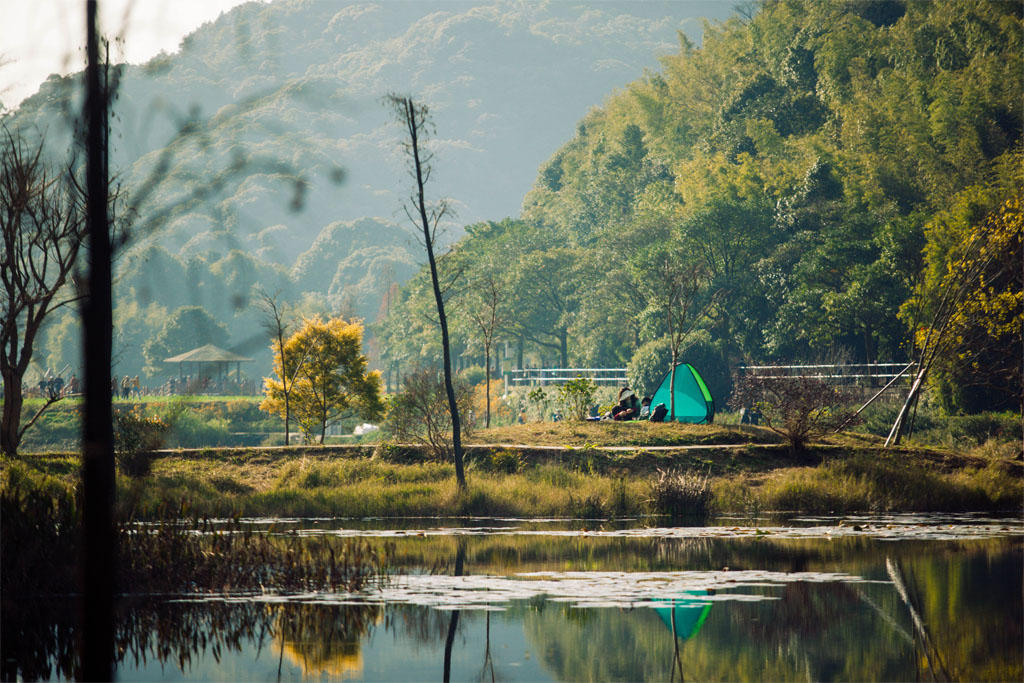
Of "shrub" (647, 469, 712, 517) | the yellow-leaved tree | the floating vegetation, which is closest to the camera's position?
the floating vegetation

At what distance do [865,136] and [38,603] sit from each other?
232 feet

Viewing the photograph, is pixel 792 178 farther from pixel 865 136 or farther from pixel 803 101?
pixel 803 101

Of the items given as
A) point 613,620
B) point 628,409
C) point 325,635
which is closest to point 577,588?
point 613,620

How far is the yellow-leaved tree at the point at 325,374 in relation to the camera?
49.6 m

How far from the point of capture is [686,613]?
15430mm

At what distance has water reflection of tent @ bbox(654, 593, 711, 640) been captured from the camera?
14.3 meters

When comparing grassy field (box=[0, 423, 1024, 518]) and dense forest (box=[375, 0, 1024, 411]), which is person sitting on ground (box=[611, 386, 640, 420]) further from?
dense forest (box=[375, 0, 1024, 411])

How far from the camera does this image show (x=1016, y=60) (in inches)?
2623

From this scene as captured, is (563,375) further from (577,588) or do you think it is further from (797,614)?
(797,614)

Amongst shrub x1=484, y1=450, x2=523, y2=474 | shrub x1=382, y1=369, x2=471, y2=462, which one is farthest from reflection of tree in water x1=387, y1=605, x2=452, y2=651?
shrub x1=382, y1=369, x2=471, y2=462

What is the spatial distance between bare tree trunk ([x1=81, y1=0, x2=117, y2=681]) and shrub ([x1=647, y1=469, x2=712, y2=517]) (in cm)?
1923

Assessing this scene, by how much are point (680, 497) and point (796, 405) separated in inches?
270

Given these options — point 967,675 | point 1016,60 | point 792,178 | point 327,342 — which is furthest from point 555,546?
point 792,178

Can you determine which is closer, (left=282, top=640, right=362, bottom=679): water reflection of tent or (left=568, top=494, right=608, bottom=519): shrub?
(left=282, top=640, right=362, bottom=679): water reflection of tent
